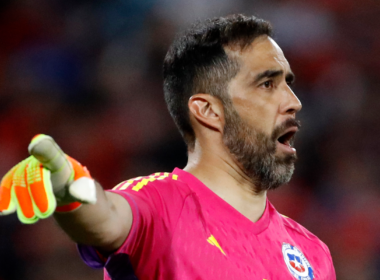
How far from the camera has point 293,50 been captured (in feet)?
17.3

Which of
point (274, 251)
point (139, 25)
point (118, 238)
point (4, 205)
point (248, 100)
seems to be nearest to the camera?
Answer: point (4, 205)

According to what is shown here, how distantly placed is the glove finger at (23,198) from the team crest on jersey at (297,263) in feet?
3.79

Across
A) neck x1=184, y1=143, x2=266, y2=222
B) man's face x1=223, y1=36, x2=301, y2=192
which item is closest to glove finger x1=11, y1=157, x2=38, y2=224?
neck x1=184, y1=143, x2=266, y2=222

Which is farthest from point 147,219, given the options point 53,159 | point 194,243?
point 53,159

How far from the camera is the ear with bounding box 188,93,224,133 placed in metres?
2.26

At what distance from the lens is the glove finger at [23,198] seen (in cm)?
129

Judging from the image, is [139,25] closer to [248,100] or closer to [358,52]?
[358,52]

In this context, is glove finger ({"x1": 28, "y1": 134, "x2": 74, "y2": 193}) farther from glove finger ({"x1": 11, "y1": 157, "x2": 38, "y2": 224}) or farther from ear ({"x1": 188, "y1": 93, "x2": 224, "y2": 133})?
ear ({"x1": 188, "y1": 93, "x2": 224, "y2": 133})

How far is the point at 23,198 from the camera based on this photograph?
130cm

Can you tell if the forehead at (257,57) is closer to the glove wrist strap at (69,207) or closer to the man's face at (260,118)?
the man's face at (260,118)

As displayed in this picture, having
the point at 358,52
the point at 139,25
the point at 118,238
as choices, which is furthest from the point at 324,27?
the point at 118,238

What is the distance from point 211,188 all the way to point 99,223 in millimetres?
760

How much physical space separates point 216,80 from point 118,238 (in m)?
0.96

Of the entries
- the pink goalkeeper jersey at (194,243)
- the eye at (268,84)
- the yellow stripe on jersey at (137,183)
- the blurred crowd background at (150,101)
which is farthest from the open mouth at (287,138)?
the blurred crowd background at (150,101)
